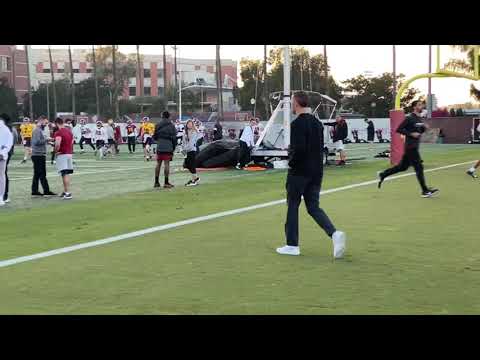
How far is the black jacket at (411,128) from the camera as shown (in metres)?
16.6

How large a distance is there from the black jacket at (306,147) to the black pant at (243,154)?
1845 cm

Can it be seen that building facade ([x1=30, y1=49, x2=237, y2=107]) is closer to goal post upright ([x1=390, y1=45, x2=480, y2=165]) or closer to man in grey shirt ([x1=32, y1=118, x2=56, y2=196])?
goal post upright ([x1=390, y1=45, x2=480, y2=165])

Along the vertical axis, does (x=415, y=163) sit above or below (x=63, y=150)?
below

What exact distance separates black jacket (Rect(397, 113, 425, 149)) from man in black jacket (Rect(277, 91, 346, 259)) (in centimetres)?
751

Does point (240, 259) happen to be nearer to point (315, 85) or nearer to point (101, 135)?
point (101, 135)

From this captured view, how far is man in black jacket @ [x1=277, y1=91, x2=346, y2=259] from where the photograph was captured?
30.9 feet

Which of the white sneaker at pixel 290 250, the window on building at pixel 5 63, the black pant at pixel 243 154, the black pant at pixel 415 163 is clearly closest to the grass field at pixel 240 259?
the white sneaker at pixel 290 250

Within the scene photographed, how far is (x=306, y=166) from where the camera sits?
31.2ft

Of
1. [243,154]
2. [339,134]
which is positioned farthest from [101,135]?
[339,134]

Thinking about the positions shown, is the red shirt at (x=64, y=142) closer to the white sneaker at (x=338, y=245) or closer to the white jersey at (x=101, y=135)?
the white sneaker at (x=338, y=245)

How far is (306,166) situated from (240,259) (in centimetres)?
135
